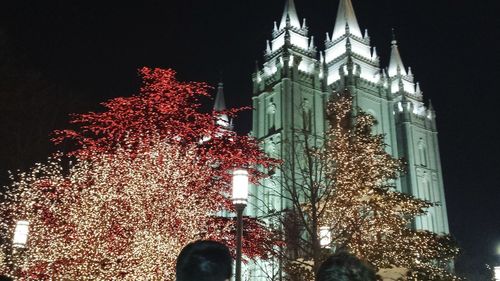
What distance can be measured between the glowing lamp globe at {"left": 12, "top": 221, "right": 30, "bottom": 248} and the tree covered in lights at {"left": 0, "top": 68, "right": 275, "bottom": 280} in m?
0.28

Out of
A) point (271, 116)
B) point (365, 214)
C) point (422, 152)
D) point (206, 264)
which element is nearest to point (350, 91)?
point (271, 116)

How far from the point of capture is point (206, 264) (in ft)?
10.1

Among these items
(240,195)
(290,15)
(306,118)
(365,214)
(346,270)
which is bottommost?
(346,270)

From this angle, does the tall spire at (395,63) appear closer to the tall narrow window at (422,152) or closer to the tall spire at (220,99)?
the tall narrow window at (422,152)

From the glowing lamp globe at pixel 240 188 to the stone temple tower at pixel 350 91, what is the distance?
35229mm

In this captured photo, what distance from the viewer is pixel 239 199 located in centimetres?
893

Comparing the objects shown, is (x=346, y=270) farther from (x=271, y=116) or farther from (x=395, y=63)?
(x=395, y=63)

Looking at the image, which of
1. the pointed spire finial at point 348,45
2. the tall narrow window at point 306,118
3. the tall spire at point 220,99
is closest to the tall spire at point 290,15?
the pointed spire finial at point 348,45

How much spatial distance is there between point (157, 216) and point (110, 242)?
140 centimetres

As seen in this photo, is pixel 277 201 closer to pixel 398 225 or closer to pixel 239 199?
pixel 398 225

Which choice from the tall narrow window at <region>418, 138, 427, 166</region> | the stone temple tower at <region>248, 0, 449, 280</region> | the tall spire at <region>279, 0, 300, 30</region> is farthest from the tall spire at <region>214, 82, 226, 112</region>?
the tall narrow window at <region>418, 138, 427, 166</region>

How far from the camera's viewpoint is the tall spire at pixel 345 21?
57750 millimetres

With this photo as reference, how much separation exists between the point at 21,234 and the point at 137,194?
3779 mm

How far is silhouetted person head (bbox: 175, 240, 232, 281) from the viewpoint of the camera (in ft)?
10.1
